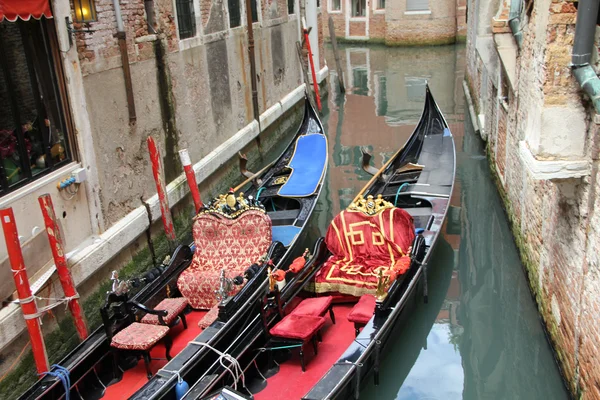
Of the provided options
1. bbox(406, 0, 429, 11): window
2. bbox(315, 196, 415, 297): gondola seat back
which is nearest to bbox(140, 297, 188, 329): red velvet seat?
bbox(315, 196, 415, 297): gondola seat back

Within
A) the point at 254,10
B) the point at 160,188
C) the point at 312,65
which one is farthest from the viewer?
the point at 312,65

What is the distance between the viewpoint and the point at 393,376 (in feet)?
11.8

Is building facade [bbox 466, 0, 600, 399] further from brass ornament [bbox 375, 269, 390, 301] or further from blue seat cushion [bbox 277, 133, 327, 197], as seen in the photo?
blue seat cushion [bbox 277, 133, 327, 197]

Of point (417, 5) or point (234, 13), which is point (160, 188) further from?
point (417, 5)

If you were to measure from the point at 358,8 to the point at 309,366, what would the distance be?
16.2m

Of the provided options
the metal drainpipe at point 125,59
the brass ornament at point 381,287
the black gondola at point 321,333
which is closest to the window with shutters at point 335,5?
the black gondola at point 321,333

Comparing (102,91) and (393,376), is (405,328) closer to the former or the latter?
(393,376)

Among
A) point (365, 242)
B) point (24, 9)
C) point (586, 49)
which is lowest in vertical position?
point (365, 242)

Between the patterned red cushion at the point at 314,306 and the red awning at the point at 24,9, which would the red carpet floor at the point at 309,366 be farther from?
the red awning at the point at 24,9

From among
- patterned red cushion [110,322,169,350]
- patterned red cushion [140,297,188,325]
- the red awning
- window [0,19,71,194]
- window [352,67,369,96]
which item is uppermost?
the red awning

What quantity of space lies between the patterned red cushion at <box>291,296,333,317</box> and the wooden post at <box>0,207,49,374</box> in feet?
4.28

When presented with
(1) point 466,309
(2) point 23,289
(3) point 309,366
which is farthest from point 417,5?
(2) point 23,289

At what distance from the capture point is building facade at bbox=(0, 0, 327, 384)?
3385mm

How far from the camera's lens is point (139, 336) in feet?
10.5
